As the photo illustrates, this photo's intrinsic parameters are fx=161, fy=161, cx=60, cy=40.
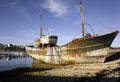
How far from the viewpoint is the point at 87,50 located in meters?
25.9

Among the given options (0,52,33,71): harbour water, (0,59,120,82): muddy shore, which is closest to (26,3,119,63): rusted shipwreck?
(0,59,120,82): muddy shore

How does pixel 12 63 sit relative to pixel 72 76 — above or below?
below

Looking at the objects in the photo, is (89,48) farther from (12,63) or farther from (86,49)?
(12,63)

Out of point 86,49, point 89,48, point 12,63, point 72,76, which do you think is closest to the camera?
point 72,76

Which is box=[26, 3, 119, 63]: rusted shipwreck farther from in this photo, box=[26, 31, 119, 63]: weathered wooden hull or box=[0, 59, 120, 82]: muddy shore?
box=[0, 59, 120, 82]: muddy shore

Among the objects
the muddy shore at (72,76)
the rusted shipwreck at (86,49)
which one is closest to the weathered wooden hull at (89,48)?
the rusted shipwreck at (86,49)

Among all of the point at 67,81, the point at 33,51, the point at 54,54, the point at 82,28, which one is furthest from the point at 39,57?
the point at 67,81

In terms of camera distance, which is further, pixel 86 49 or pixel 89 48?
pixel 86 49

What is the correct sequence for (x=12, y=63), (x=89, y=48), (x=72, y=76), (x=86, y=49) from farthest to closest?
(x=12, y=63) → (x=86, y=49) → (x=89, y=48) → (x=72, y=76)

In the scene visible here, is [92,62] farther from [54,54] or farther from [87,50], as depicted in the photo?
[54,54]

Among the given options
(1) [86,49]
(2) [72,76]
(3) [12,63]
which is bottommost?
(3) [12,63]

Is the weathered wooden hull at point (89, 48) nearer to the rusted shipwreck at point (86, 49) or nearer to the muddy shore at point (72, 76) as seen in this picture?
the rusted shipwreck at point (86, 49)

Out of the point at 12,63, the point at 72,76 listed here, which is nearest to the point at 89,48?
the point at 72,76

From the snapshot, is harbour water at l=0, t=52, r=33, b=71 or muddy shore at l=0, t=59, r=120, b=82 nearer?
muddy shore at l=0, t=59, r=120, b=82
